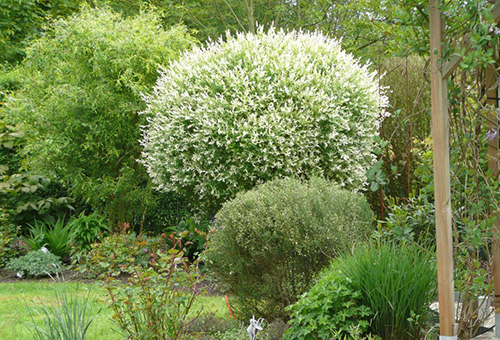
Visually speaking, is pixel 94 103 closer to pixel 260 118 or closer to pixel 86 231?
pixel 86 231

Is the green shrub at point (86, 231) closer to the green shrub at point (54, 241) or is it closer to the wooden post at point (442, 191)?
the green shrub at point (54, 241)

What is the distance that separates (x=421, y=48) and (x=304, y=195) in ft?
5.28

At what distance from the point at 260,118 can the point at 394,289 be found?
310cm

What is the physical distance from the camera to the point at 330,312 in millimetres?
3066

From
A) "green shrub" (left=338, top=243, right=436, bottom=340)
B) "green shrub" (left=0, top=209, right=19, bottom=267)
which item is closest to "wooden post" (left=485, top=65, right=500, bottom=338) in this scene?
"green shrub" (left=338, top=243, right=436, bottom=340)

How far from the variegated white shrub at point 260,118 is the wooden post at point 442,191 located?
3.24 meters

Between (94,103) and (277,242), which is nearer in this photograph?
(277,242)

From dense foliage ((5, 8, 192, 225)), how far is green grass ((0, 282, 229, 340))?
1.89 metres

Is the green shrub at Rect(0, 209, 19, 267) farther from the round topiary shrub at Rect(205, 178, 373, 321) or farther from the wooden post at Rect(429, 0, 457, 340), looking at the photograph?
the wooden post at Rect(429, 0, 457, 340)

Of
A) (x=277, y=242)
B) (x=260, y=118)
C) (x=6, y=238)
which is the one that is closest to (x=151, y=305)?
(x=277, y=242)

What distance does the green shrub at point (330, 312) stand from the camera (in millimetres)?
2939

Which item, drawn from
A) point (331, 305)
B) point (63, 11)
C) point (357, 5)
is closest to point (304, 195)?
point (331, 305)

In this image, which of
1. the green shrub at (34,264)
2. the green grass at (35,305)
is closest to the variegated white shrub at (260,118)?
the green grass at (35,305)

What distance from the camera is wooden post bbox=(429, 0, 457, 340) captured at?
248 centimetres
